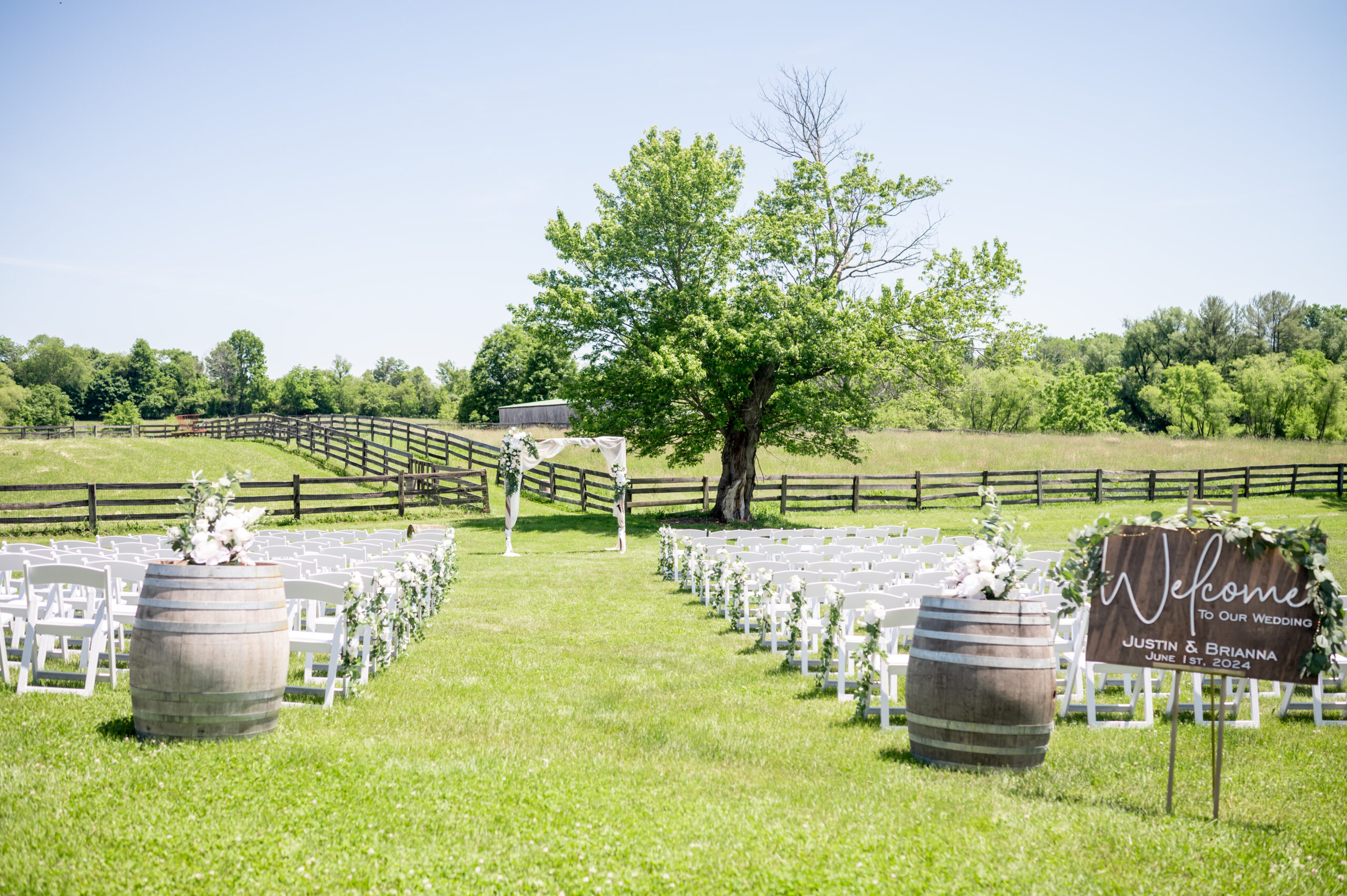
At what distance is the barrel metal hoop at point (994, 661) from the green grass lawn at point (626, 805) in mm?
582

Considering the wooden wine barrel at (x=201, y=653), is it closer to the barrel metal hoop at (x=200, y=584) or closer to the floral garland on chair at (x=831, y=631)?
the barrel metal hoop at (x=200, y=584)

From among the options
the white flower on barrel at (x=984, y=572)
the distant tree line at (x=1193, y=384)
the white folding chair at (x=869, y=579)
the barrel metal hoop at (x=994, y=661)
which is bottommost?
the white folding chair at (x=869, y=579)

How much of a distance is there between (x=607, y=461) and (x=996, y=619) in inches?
641

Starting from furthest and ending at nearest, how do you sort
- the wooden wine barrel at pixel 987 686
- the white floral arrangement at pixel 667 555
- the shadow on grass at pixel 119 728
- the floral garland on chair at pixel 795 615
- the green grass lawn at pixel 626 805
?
the white floral arrangement at pixel 667 555, the floral garland on chair at pixel 795 615, the shadow on grass at pixel 119 728, the wooden wine barrel at pixel 987 686, the green grass lawn at pixel 626 805

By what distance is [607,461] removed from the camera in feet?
68.2

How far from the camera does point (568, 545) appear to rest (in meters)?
21.0

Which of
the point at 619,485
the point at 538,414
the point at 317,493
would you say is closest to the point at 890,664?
the point at 619,485

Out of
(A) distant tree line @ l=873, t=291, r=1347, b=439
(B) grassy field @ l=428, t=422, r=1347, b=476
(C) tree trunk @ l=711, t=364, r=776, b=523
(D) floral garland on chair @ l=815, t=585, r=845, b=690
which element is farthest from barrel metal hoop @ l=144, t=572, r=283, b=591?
(A) distant tree line @ l=873, t=291, r=1347, b=439

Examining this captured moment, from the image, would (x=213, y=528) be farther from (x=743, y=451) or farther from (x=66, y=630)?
(x=743, y=451)

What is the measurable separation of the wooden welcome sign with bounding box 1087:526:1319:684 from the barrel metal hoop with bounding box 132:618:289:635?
178 inches

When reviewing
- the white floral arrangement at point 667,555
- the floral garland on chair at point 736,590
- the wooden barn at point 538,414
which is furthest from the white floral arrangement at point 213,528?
the wooden barn at point 538,414

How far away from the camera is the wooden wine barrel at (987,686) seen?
15.7 feet

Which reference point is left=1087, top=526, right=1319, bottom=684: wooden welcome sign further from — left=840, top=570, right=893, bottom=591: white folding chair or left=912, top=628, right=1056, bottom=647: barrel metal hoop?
left=840, top=570, right=893, bottom=591: white folding chair

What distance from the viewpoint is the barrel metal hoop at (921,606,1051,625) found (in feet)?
15.9
